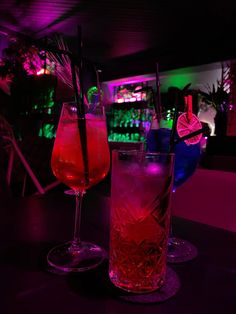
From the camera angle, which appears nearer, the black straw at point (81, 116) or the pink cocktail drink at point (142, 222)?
the pink cocktail drink at point (142, 222)

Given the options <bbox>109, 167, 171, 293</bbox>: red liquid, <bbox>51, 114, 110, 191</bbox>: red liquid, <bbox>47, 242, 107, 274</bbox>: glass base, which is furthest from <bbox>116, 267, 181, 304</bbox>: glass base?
<bbox>51, 114, 110, 191</bbox>: red liquid

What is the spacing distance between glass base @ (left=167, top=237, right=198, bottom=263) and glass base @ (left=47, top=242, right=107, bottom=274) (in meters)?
0.14

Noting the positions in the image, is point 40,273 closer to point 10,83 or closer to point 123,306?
point 123,306

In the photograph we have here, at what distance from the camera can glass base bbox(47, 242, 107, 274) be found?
55cm

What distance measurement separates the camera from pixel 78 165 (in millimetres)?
622

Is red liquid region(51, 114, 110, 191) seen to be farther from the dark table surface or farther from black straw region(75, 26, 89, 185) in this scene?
the dark table surface

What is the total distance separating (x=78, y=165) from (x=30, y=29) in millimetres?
5919

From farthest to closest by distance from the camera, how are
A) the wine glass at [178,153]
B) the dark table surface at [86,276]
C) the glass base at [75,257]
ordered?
the wine glass at [178,153] < the glass base at [75,257] < the dark table surface at [86,276]

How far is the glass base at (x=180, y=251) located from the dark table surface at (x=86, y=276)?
2 cm

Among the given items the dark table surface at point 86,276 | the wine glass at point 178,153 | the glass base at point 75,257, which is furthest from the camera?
the wine glass at point 178,153

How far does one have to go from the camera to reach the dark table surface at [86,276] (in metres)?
0.42

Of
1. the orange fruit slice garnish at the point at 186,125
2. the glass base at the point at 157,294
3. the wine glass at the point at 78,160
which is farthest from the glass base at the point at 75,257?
the orange fruit slice garnish at the point at 186,125

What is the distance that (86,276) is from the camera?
519 millimetres

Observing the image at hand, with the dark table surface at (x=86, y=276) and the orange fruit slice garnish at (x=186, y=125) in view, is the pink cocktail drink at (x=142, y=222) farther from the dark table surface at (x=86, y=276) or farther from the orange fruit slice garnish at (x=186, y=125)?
the orange fruit slice garnish at (x=186, y=125)
